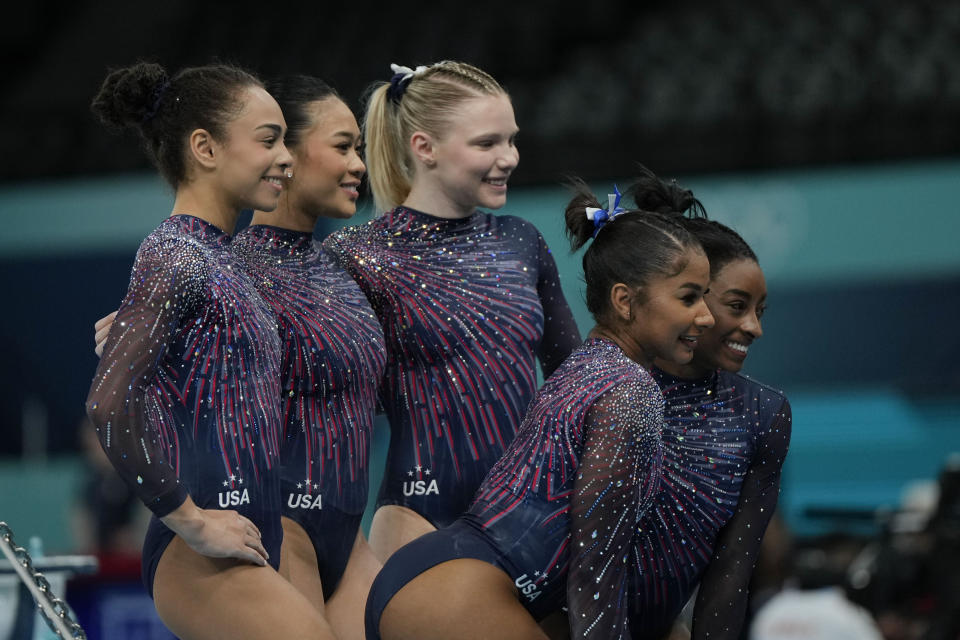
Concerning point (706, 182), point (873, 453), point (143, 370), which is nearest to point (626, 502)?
point (143, 370)

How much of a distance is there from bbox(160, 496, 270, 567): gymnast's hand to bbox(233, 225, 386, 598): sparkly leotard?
32 centimetres

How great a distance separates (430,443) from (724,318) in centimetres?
68

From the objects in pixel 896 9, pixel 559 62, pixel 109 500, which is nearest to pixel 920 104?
pixel 896 9

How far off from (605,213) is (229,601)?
3.45 feet

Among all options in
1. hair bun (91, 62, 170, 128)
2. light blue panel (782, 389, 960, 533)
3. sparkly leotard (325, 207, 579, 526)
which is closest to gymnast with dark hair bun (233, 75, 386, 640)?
sparkly leotard (325, 207, 579, 526)

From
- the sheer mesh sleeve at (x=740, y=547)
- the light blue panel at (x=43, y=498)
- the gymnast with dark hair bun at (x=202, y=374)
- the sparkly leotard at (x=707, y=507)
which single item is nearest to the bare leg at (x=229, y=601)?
the gymnast with dark hair bun at (x=202, y=374)

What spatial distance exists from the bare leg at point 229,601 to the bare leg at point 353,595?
332mm

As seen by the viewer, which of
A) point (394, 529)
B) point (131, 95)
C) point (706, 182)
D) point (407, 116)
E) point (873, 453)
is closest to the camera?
point (131, 95)

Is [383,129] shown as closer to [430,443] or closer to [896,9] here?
[430,443]

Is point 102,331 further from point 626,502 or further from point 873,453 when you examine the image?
point 873,453

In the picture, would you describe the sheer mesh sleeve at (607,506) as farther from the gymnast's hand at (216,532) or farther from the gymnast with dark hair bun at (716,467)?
the gymnast's hand at (216,532)

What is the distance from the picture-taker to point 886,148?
792cm

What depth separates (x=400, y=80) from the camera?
303cm

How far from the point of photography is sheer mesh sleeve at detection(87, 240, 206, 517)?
86.7 inches
